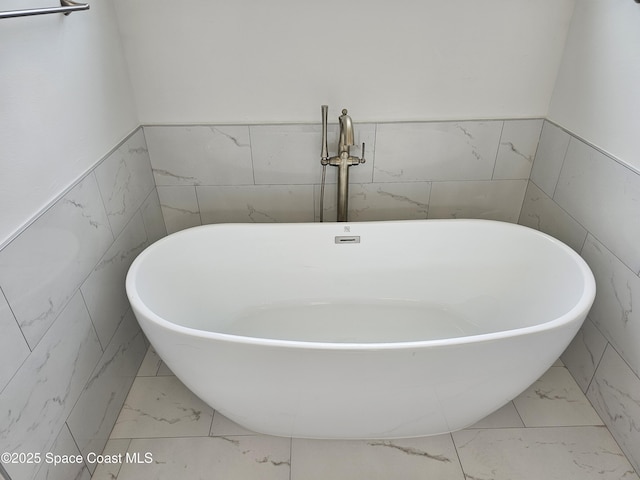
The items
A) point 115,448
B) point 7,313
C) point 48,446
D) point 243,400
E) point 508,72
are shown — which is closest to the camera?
point 7,313

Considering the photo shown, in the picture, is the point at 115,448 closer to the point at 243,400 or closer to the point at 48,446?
the point at 48,446

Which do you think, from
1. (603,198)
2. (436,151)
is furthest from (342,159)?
(603,198)

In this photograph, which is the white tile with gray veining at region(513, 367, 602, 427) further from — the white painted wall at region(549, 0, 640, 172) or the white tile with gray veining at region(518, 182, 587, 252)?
the white painted wall at region(549, 0, 640, 172)

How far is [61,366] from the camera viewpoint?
1.24 m

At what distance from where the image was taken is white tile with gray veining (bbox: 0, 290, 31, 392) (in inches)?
39.7

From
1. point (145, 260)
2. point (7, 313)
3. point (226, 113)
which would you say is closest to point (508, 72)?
point (226, 113)

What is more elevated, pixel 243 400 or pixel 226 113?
pixel 226 113

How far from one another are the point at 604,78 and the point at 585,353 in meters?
1.04

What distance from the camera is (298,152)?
74.2 inches

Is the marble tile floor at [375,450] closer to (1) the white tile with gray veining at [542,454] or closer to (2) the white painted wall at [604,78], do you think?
(1) the white tile with gray veining at [542,454]

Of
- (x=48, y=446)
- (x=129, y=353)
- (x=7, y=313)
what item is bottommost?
(x=129, y=353)

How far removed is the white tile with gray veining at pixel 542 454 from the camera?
4.62 ft

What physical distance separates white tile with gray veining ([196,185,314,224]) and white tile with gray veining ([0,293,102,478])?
782mm

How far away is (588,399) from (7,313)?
1969 millimetres
